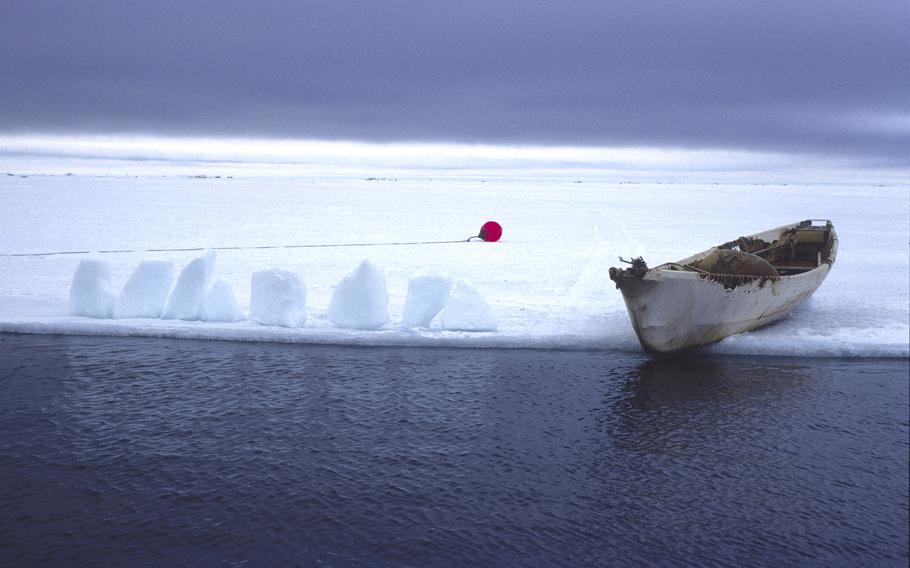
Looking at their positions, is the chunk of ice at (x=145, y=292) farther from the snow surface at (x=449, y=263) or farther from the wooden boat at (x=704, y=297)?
the wooden boat at (x=704, y=297)

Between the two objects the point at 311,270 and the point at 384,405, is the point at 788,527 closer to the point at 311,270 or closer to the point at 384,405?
the point at 384,405

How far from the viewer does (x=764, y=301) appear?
43.3ft

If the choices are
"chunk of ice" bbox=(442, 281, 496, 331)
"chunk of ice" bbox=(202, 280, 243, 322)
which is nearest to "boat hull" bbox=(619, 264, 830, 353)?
"chunk of ice" bbox=(442, 281, 496, 331)

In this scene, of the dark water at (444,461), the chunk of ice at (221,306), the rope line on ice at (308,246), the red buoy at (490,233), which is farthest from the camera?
the red buoy at (490,233)

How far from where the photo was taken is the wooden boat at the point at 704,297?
11.8 metres

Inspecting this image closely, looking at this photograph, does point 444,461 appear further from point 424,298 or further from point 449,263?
point 449,263

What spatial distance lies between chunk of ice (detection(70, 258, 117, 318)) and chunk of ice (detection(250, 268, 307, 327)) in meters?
2.80

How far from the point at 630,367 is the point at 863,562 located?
5.67 m

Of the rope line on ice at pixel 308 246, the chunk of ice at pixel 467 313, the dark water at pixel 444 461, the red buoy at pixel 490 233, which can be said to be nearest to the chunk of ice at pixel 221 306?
the dark water at pixel 444 461

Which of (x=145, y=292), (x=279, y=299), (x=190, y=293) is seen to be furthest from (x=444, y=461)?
(x=145, y=292)

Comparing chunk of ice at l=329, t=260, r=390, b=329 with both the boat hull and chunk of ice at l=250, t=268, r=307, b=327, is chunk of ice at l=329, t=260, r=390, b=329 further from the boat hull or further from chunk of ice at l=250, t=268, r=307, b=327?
the boat hull

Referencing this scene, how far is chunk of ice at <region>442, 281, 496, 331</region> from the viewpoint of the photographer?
1361cm

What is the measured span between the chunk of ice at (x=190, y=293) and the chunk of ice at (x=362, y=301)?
2.54 metres

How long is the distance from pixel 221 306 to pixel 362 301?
2.62m
